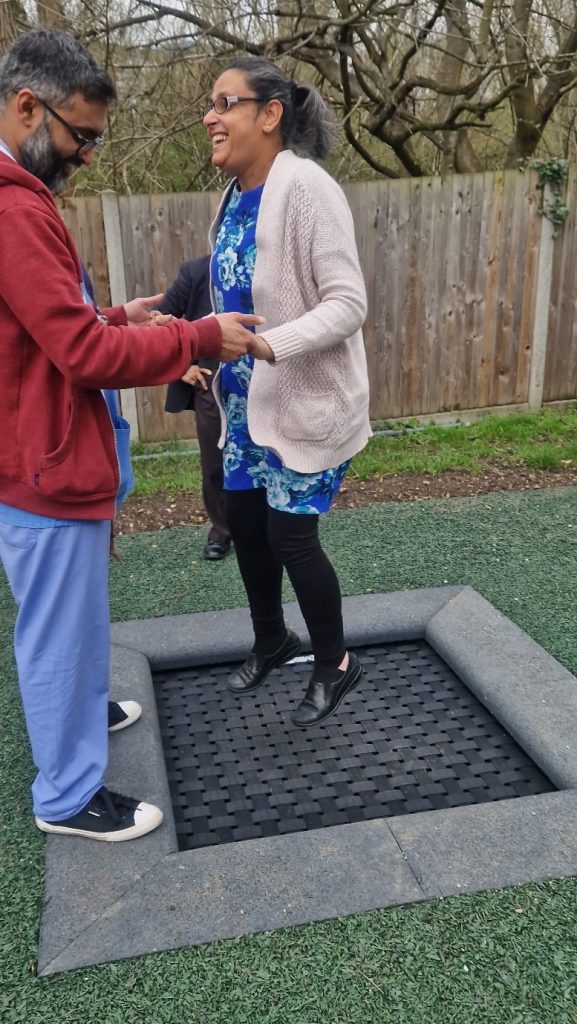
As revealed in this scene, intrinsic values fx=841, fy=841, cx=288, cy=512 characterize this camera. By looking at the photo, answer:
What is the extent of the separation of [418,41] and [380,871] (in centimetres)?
664

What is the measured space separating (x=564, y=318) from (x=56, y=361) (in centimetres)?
609

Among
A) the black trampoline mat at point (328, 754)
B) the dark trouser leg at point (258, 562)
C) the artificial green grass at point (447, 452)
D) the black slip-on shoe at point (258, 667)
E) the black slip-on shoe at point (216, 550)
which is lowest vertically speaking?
the artificial green grass at point (447, 452)

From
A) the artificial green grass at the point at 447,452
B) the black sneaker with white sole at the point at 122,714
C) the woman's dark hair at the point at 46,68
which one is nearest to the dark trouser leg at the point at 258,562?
the black sneaker with white sole at the point at 122,714

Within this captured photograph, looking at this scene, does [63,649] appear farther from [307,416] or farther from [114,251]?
[114,251]

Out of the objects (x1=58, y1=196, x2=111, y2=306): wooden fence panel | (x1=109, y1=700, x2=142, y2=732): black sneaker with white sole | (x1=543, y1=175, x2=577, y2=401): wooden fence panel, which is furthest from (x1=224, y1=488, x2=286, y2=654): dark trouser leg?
(x1=543, y1=175, x2=577, y2=401): wooden fence panel

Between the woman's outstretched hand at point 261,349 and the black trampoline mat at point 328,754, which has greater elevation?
the woman's outstretched hand at point 261,349

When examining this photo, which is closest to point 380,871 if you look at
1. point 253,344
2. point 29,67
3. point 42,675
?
point 42,675

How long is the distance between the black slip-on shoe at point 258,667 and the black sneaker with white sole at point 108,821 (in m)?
0.76

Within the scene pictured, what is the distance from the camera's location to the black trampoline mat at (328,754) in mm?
2381

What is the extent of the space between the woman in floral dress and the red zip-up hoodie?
13.1 inches

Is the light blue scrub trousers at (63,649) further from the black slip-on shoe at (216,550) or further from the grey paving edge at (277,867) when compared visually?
the black slip-on shoe at (216,550)

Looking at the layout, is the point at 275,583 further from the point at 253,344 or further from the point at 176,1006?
the point at 176,1006

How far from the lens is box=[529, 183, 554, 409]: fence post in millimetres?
6742

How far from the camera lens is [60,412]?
1.87m
